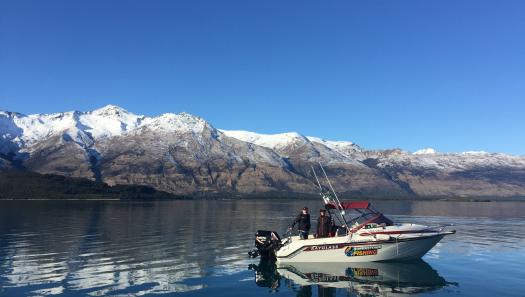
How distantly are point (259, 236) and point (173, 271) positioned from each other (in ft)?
23.8

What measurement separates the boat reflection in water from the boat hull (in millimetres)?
422

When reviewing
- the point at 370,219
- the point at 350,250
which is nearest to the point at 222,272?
the point at 350,250

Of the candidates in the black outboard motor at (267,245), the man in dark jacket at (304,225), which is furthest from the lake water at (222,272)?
the man in dark jacket at (304,225)

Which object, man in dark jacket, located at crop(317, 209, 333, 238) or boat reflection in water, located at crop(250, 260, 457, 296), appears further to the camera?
man in dark jacket, located at crop(317, 209, 333, 238)

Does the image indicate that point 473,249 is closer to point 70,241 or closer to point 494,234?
point 494,234

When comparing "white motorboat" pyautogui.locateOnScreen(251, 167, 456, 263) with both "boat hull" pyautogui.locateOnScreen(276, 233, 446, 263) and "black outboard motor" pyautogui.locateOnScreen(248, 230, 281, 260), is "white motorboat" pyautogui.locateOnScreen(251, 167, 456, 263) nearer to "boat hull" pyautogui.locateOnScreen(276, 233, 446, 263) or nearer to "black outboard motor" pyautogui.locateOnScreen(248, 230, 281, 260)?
"boat hull" pyautogui.locateOnScreen(276, 233, 446, 263)

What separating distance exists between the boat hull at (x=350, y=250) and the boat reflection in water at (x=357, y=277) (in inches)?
16.6

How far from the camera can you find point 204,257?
36.2 m

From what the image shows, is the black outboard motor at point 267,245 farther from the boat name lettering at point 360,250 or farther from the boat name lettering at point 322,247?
the boat name lettering at point 360,250

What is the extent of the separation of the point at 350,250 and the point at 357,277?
3642mm

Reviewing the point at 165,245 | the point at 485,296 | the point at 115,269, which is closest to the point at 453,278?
the point at 485,296

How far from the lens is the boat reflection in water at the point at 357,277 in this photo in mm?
25234

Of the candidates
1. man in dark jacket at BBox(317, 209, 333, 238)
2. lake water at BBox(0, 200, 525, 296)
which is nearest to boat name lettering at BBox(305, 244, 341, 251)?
lake water at BBox(0, 200, 525, 296)

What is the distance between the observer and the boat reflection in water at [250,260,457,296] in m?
25.2
